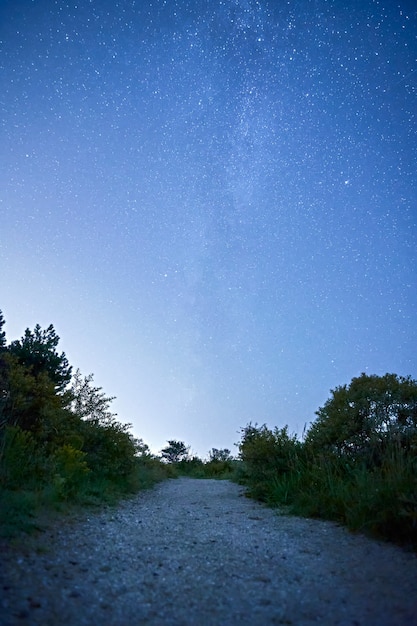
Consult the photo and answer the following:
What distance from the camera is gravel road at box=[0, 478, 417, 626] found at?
3.12m

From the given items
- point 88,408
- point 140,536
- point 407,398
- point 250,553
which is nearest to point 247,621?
point 250,553

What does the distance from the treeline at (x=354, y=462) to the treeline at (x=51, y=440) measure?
11.9 feet

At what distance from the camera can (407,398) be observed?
378 inches

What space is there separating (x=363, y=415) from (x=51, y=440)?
7.04 metres

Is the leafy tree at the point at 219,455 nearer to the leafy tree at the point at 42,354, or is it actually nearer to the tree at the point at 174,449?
the tree at the point at 174,449

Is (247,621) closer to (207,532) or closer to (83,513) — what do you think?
(207,532)

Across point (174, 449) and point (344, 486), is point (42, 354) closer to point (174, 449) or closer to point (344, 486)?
point (344, 486)

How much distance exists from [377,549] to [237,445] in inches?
330

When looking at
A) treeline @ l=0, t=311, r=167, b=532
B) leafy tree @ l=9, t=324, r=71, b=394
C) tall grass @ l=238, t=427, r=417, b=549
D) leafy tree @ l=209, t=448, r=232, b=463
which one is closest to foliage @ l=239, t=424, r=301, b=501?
tall grass @ l=238, t=427, r=417, b=549

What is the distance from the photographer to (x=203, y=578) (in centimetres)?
397

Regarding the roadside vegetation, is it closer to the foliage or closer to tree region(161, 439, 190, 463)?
the foliage

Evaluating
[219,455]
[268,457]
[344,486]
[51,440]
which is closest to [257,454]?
[268,457]

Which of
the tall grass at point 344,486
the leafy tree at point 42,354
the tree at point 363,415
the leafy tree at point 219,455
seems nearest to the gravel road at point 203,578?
the tall grass at point 344,486

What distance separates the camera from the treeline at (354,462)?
5.44 m
